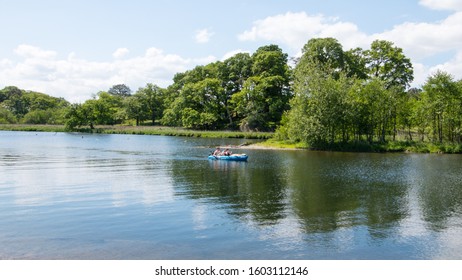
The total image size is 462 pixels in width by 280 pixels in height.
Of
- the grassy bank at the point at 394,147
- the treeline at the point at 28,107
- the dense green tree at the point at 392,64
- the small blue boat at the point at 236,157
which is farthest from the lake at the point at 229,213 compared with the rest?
the treeline at the point at 28,107

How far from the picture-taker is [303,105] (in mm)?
71875

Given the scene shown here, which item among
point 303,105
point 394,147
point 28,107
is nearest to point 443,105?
point 394,147

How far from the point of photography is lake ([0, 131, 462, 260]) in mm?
18422

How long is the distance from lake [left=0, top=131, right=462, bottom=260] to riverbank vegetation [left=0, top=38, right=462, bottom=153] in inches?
1079

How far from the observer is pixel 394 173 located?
43156 millimetres

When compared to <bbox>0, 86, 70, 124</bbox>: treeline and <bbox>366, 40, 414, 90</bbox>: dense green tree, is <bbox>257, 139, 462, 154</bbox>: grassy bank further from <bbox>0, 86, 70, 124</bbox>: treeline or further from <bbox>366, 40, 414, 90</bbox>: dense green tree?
<bbox>0, 86, 70, 124</bbox>: treeline

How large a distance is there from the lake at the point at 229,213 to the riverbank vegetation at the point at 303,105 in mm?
27397

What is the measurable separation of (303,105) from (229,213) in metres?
Answer: 50.0

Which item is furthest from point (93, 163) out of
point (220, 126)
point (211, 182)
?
point (220, 126)

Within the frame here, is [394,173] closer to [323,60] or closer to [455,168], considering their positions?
[455,168]

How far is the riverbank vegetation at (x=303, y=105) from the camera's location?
70938mm

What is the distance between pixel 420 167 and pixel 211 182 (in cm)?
2648

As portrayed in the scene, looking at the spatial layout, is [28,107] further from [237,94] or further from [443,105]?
[443,105]

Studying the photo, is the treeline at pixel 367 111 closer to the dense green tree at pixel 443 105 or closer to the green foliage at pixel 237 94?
the dense green tree at pixel 443 105
